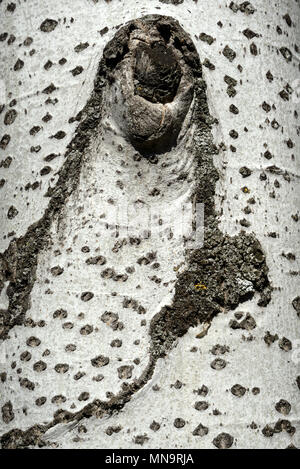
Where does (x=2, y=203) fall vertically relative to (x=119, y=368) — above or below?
above

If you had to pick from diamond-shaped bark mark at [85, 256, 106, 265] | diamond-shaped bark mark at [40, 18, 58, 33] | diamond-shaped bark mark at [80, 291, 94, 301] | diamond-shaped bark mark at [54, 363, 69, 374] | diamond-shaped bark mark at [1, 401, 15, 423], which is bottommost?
diamond-shaped bark mark at [1, 401, 15, 423]

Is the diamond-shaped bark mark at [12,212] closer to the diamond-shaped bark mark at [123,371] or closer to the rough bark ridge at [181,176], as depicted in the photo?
the rough bark ridge at [181,176]

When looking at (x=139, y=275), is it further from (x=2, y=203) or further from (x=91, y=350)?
(x=2, y=203)

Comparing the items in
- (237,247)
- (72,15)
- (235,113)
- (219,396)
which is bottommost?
(219,396)

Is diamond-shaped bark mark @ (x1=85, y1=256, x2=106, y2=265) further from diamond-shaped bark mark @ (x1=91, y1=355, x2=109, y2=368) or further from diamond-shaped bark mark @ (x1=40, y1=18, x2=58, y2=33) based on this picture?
diamond-shaped bark mark @ (x1=40, y1=18, x2=58, y2=33)

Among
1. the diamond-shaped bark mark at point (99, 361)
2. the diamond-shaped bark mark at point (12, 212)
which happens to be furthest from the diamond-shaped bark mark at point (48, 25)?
the diamond-shaped bark mark at point (99, 361)

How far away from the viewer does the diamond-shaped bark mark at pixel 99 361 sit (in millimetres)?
1005

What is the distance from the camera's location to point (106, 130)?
1072 mm

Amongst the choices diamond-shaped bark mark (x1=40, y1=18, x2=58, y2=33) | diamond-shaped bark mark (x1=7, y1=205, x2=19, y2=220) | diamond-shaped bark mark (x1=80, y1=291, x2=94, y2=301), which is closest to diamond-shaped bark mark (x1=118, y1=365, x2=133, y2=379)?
diamond-shaped bark mark (x1=80, y1=291, x2=94, y2=301)

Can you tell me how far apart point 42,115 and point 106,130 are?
0.12 meters

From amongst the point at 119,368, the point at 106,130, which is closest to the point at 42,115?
the point at 106,130

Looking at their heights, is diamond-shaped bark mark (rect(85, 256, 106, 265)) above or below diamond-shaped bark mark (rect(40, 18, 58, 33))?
below

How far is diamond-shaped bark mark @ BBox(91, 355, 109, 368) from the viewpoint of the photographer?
1.00m

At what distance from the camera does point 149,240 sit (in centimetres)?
104
